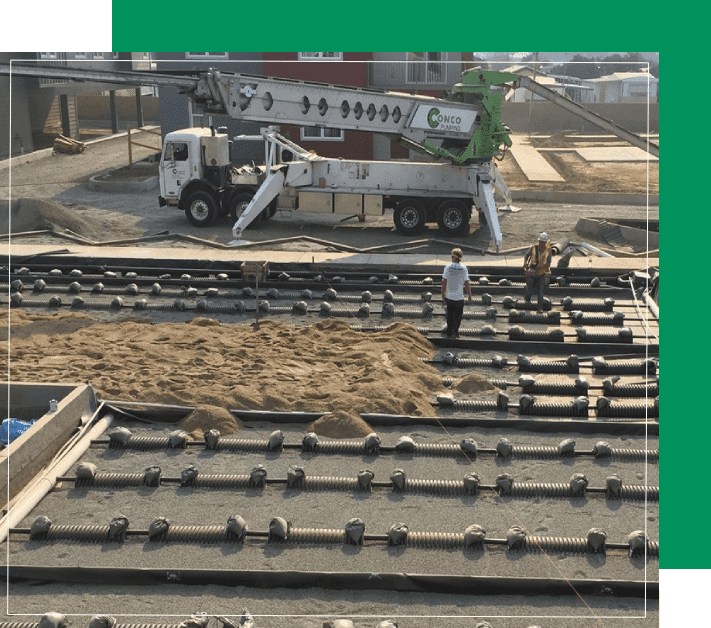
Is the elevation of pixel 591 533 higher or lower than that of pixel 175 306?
lower

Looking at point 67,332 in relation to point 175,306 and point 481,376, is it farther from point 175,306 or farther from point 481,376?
point 481,376

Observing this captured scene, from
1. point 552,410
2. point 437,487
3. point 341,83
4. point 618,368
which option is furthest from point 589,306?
point 341,83

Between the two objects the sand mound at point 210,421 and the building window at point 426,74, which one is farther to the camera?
the building window at point 426,74

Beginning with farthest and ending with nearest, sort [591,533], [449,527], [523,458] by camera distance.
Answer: [523,458] < [449,527] < [591,533]

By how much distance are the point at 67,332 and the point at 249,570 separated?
8268 mm

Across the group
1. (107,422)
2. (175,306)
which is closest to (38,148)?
(175,306)

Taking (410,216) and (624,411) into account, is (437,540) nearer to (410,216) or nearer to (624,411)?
(624,411)

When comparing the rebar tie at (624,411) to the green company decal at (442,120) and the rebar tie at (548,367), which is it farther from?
the green company decal at (442,120)

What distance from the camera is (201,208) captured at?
86.7 ft

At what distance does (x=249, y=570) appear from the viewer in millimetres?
7848

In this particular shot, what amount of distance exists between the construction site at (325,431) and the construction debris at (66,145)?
62.5 feet

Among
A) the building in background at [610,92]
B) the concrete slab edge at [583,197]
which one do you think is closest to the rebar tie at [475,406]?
the concrete slab edge at [583,197]

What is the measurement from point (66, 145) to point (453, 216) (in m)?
22.7

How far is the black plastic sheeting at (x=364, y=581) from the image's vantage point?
25.3ft
